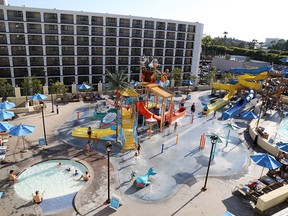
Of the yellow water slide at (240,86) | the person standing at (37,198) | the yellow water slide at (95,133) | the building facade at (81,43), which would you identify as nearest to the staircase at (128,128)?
the yellow water slide at (95,133)

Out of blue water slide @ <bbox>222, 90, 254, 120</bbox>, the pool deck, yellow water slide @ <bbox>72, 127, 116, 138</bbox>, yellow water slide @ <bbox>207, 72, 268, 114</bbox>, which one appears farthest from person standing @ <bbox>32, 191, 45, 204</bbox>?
yellow water slide @ <bbox>207, 72, 268, 114</bbox>

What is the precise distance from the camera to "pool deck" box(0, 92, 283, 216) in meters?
16.4

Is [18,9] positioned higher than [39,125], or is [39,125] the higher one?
[18,9]

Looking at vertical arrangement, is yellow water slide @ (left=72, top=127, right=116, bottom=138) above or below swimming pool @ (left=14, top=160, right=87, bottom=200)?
above

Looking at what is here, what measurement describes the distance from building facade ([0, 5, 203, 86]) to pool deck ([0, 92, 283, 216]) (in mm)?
32907

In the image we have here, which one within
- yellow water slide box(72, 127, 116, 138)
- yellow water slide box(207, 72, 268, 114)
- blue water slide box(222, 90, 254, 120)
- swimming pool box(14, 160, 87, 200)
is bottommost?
swimming pool box(14, 160, 87, 200)

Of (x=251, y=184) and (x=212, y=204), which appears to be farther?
(x=251, y=184)

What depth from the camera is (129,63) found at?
2547 inches

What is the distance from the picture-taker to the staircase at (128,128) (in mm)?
24467

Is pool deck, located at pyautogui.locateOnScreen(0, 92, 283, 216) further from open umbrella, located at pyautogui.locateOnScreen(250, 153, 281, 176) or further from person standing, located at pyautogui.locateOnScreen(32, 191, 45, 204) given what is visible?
open umbrella, located at pyautogui.locateOnScreen(250, 153, 281, 176)

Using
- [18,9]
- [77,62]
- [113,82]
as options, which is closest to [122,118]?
[113,82]

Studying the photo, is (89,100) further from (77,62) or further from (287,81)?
(287,81)

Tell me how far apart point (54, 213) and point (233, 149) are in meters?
19.1

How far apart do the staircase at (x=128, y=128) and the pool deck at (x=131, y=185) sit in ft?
2.75
